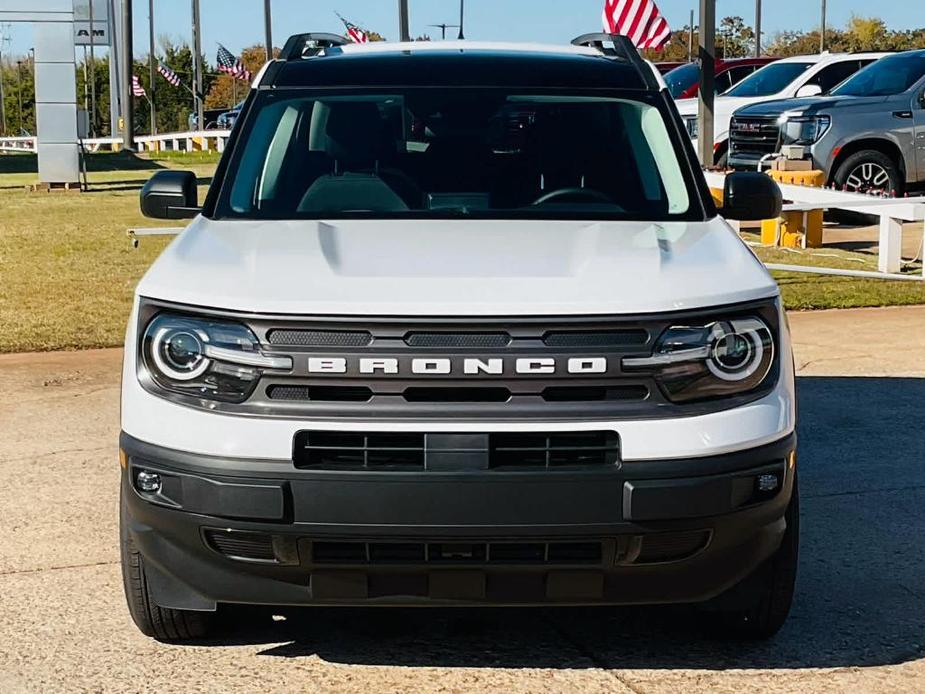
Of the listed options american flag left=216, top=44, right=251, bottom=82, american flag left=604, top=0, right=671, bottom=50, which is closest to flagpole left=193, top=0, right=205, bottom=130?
american flag left=216, top=44, right=251, bottom=82

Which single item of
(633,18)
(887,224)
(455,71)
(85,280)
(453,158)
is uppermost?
(633,18)

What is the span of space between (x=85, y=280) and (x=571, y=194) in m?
8.54

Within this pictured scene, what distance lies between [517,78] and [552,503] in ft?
7.01

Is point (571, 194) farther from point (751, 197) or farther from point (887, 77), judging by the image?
point (887, 77)

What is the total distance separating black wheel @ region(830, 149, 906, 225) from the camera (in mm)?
16016

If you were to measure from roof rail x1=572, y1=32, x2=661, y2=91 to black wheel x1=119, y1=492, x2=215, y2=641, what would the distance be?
2423 millimetres

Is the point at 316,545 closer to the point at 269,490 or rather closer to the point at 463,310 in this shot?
the point at 269,490

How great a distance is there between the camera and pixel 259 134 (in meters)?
5.07

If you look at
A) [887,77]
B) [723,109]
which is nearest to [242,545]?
[887,77]

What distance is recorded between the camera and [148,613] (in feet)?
13.4

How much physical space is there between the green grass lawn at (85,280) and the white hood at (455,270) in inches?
224

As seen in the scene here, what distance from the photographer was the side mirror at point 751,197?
5035 millimetres

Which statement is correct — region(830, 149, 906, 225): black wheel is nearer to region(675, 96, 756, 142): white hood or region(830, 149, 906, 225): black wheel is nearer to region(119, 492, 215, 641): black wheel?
region(675, 96, 756, 142): white hood

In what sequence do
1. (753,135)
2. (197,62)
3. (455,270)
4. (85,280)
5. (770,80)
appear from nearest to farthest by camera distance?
(455,270) → (85,280) → (753,135) → (770,80) → (197,62)
